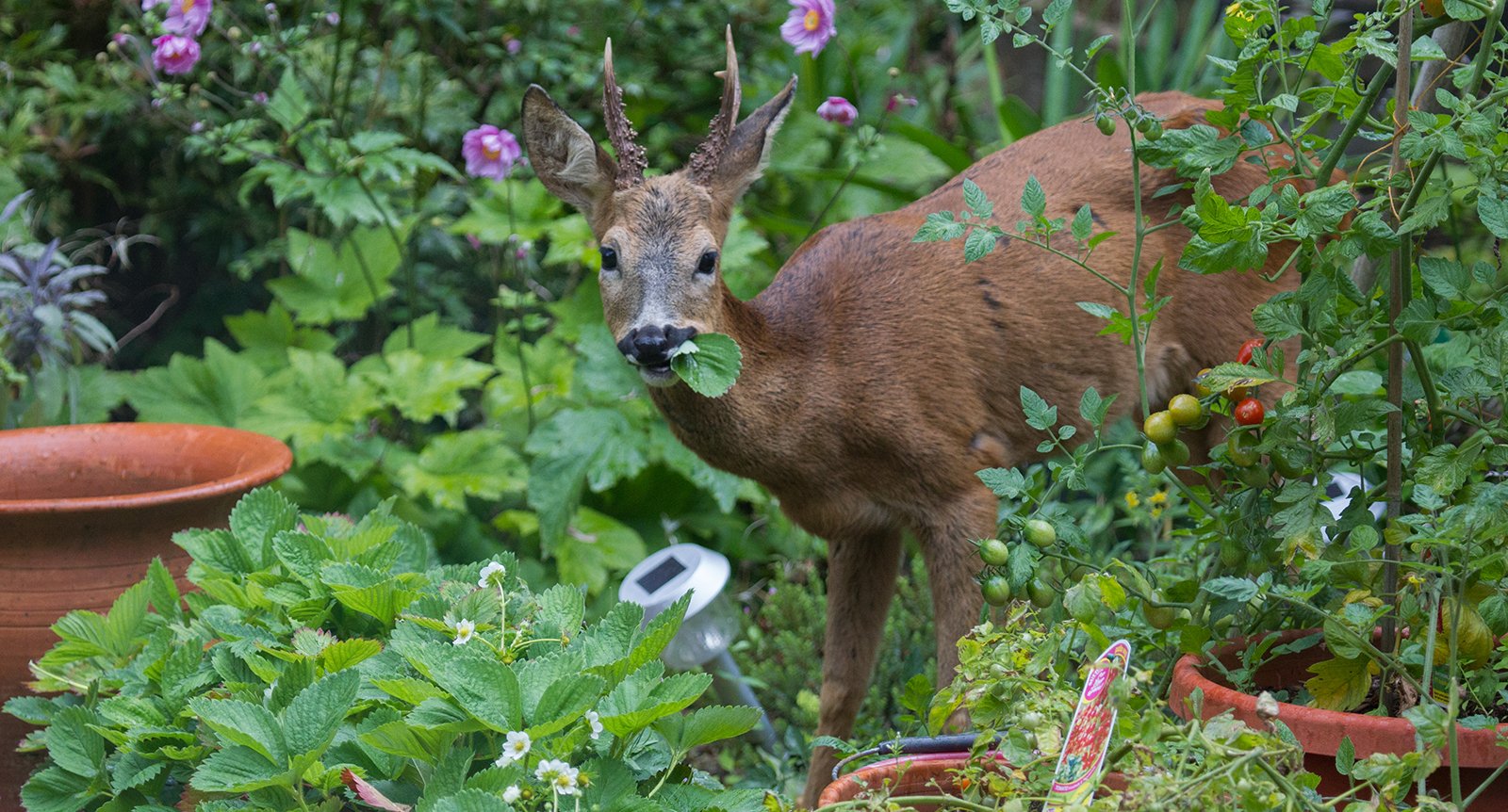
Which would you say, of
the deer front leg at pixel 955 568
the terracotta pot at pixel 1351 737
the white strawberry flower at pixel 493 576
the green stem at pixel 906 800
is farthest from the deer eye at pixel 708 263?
the green stem at pixel 906 800

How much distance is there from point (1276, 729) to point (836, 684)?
1.79 m

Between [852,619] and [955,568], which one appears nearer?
[955,568]

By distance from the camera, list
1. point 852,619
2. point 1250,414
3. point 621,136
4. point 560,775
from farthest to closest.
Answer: point 852,619 → point 621,136 → point 1250,414 → point 560,775

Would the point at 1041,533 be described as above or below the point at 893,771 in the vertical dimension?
above

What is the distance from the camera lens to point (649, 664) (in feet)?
7.18

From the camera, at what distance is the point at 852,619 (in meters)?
3.58

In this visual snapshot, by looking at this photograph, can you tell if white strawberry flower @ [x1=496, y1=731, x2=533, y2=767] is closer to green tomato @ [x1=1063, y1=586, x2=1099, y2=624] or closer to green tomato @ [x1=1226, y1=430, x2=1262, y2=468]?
green tomato @ [x1=1063, y1=586, x2=1099, y2=624]

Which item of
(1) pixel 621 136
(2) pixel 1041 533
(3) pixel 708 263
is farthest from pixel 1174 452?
(1) pixel 621 136

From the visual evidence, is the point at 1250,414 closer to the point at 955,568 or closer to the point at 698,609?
the point at 955,568

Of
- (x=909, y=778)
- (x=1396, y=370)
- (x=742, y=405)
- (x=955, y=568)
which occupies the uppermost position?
(x=1396, y=370)

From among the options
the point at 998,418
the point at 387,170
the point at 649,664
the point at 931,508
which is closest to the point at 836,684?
Answer: the point at 931,508

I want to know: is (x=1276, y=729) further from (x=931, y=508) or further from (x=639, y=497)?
(x=639, y=497)

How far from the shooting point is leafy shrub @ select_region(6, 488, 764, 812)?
2064 mm

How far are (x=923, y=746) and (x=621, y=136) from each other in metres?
1.54
